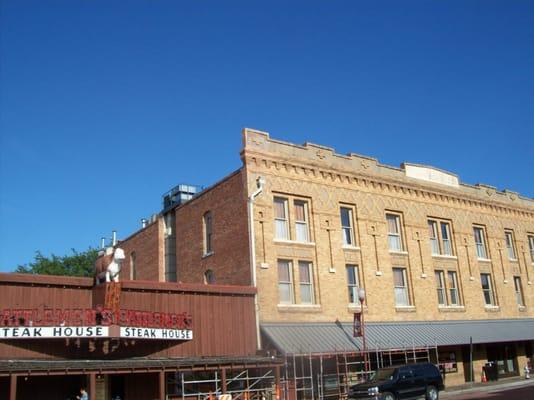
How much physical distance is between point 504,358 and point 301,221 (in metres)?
17.5

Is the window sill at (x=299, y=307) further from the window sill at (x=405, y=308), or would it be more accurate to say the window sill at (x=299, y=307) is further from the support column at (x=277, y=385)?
the window sill at (x=405, y=308)

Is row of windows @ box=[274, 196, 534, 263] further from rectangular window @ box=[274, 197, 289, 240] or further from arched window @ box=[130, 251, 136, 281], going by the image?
arched window @ box=[130, 251, 136, 281]

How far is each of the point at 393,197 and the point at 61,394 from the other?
65.7ft

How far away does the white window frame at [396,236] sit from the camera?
3314 cm

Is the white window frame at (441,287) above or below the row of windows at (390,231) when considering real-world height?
below

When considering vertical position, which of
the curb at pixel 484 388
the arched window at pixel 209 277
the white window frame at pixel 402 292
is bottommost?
the curb at pixel 484 388

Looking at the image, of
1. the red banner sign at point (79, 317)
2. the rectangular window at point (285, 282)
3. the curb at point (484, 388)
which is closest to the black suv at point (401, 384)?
the curb at point (484, 388)

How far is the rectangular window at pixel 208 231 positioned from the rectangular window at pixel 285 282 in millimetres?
4467

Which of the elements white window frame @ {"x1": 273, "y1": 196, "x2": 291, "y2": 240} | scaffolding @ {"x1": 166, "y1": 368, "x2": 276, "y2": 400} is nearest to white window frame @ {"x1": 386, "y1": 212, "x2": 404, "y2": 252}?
white window frame @ {"x1": 273, "y1": 196, "x2": 291, "y2": 240}

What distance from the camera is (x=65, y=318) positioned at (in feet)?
68.5

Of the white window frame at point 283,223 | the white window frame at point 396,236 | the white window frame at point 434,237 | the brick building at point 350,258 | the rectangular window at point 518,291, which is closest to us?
the brick building at point 350,258

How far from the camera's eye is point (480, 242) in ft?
128

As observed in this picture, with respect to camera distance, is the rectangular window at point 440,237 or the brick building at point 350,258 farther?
the rectangular window at point 440,237

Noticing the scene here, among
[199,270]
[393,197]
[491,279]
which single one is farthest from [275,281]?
[491,279]
